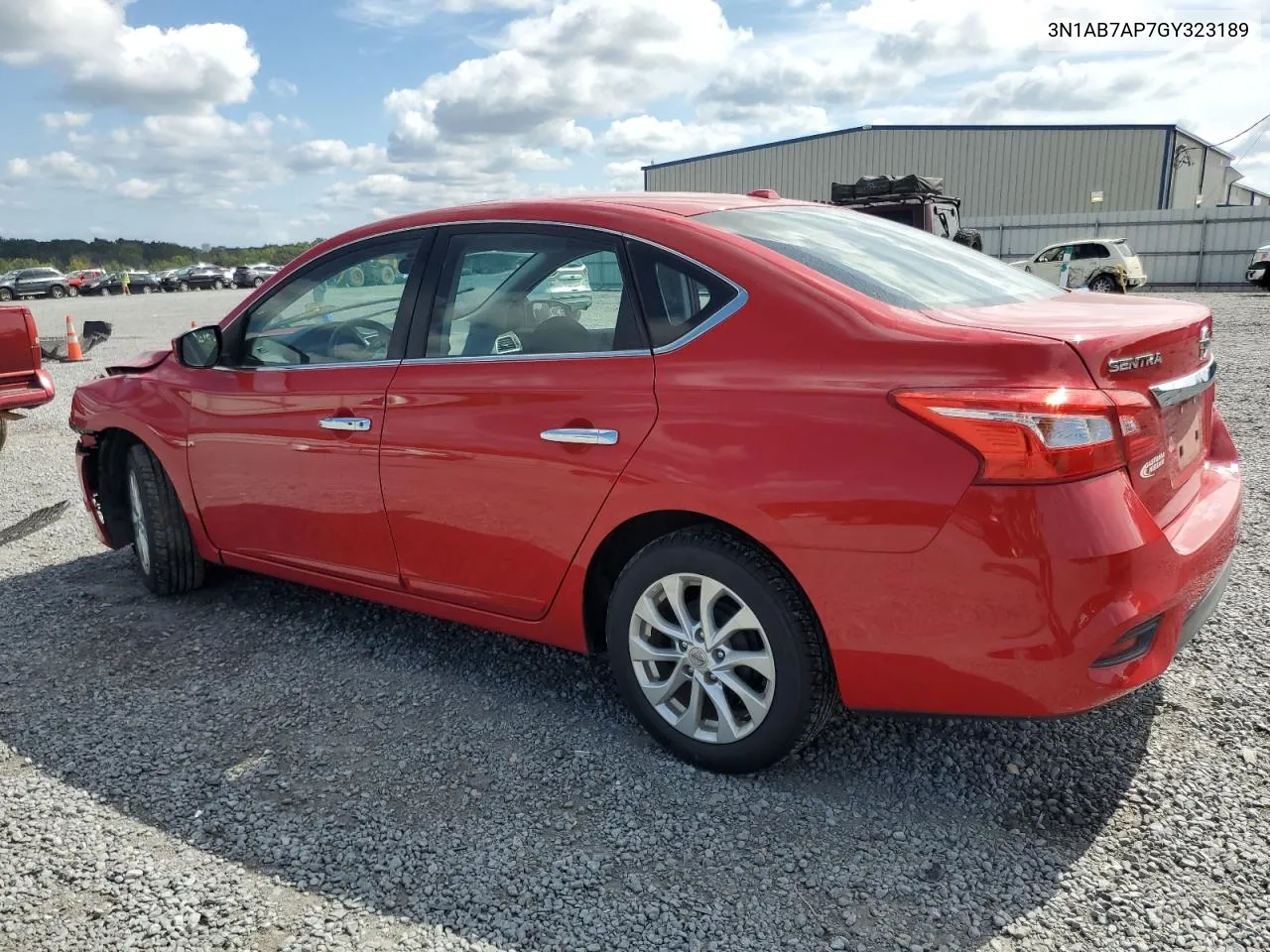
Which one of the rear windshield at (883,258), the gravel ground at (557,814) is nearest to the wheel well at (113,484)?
the gravel ground at (557,814)

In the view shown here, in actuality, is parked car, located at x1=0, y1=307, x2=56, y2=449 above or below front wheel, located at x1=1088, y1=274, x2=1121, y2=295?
above

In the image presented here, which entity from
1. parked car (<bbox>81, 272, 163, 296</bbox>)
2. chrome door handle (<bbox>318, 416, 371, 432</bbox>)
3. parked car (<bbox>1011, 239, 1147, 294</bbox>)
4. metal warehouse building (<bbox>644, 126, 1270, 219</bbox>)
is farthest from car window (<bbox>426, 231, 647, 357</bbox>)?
parked car (<bbox>81, 272, 163, 296</bbox>)

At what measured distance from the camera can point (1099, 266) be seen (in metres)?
22.8

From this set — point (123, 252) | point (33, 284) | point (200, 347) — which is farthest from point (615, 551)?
point (123, 252)

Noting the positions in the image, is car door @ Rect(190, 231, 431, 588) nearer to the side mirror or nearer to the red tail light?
the side mirror

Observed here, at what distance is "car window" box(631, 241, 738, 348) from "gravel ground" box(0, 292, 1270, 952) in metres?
1.31

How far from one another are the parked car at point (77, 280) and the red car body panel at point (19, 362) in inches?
1810

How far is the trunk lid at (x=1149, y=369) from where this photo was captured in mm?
2377

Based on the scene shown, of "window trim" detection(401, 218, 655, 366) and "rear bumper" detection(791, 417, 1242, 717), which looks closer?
"rear bumper" detection(791, 417, 1242, 717)

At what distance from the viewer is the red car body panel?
23.4 feet

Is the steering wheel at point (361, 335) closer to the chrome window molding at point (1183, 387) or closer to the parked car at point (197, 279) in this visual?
the chrome window molding at point (1183, 387)

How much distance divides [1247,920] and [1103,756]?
723mm

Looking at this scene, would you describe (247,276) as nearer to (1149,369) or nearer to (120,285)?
(120,285)

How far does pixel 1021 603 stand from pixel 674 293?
1283mm
